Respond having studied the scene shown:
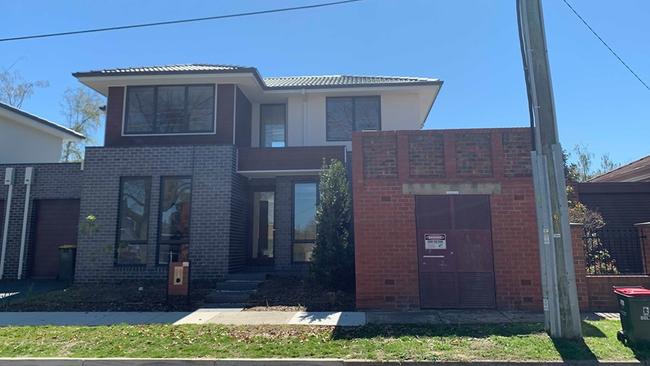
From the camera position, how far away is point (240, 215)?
13438mm

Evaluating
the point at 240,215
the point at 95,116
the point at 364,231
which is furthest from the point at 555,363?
the point at 95,116

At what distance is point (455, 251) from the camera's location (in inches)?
369

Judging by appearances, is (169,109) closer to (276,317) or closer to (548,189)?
(276,317)

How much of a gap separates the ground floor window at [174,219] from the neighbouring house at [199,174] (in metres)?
0.03

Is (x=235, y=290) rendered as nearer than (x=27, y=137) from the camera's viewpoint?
Yes

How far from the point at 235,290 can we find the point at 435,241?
5.20 m

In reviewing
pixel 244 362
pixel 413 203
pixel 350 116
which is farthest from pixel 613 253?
pixel 244 362

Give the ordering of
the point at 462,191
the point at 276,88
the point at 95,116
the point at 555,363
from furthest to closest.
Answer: the point at 95,116 → the point at 276,88 → the point at 462,191 → the point at 555,363

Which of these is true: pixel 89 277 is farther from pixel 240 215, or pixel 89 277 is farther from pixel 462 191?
pixel 462 191

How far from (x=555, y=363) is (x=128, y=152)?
11683mm

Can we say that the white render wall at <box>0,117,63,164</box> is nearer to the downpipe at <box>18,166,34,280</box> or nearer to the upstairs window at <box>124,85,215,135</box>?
the downpipe at <box>18,166,34,280</box>

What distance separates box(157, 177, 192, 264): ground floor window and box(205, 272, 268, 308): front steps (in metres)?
1.59

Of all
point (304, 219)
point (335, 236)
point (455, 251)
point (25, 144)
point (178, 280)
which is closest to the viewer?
point (455, 251)

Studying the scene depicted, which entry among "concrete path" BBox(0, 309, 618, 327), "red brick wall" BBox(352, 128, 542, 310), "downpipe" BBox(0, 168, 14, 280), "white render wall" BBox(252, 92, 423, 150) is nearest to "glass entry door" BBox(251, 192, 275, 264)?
"white render wall" BBox(252, 92, 423, 150)
